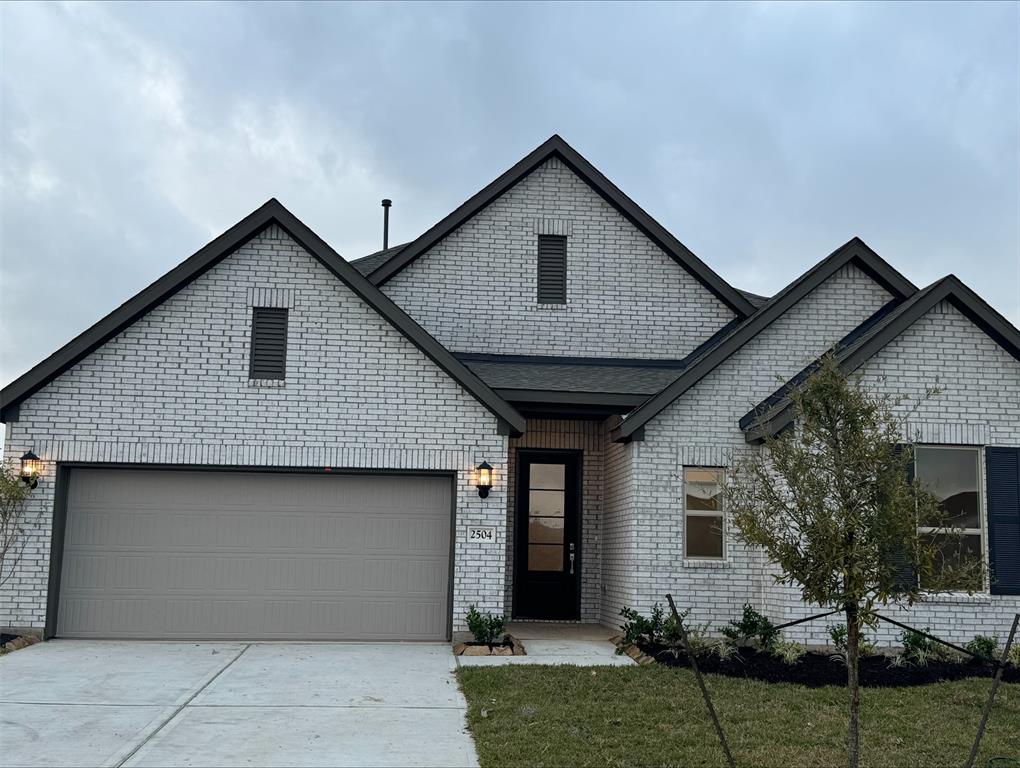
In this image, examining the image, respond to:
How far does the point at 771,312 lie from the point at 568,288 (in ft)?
11.6

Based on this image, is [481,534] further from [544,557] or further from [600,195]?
[600,195]

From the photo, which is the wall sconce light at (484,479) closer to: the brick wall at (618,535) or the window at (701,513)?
the brick wall at (618,535)

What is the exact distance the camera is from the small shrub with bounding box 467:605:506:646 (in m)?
12.0

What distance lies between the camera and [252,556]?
12.6 metres

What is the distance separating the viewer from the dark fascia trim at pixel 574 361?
15477mm

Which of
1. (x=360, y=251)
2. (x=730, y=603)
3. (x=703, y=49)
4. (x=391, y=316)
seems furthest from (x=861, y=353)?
(x=360, y=251)

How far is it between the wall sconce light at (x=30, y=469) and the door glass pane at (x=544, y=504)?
6.72 metres

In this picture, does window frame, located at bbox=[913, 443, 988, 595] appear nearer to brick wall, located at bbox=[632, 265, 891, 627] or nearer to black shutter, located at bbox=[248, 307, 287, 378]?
brick wall, located at bbox=[632, 265, 891, 627]

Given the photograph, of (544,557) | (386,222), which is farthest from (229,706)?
(386,222)

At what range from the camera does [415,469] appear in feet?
41.7

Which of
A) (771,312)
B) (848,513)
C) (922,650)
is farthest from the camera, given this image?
(771,312)

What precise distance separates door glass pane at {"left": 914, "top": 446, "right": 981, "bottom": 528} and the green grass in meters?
2.75

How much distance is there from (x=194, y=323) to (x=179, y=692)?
16.6ft

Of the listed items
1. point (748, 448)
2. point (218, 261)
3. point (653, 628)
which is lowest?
point (653, 628)
